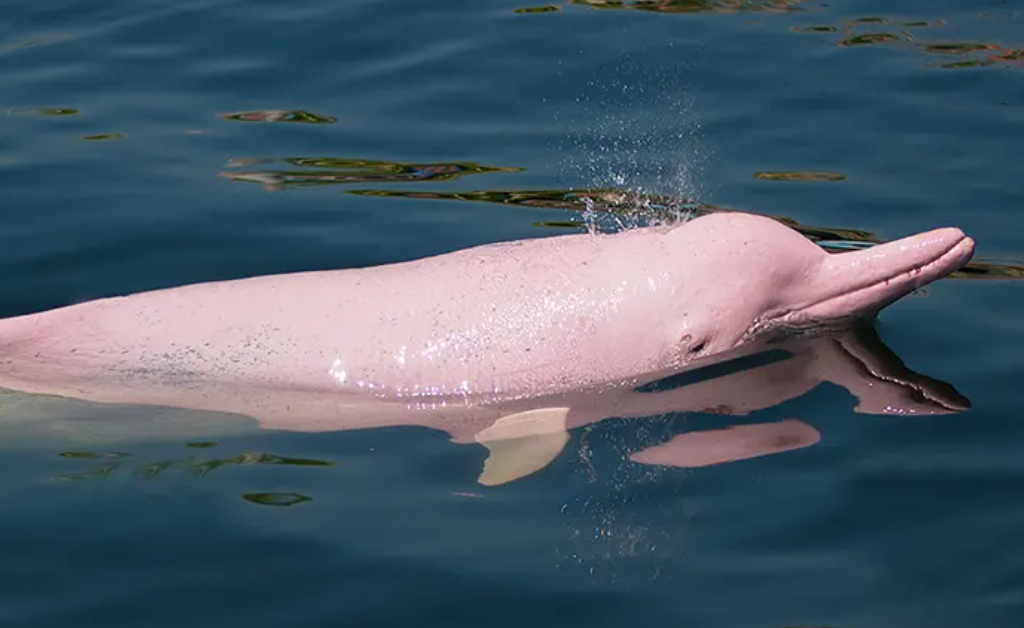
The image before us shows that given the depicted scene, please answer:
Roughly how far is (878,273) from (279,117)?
5.72 metres

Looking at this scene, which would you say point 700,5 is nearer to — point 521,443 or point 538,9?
point 538,9

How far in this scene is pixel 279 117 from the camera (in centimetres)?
1280

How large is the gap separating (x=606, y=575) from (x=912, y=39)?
25.9 feet

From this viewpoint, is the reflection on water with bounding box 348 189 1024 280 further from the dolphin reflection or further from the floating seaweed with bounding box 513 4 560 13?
the floating seaweed with bounding box 513 4 560 13

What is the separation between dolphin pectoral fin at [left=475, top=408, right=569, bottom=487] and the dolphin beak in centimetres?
159

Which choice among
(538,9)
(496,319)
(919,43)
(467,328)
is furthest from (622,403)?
(538,9)

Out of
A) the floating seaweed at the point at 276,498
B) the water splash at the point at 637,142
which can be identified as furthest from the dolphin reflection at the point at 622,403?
the water splash at the point at 637,142

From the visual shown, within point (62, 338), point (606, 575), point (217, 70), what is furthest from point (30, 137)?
point (606, 575)

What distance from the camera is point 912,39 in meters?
13.4

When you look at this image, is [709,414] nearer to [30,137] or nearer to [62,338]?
[62,338]

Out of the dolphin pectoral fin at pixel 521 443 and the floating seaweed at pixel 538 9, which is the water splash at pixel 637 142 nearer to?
the floating seaweed at pixel 538 9

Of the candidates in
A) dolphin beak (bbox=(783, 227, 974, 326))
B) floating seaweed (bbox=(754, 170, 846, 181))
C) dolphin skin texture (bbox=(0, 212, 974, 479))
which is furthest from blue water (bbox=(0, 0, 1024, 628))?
dolphin beak (bbox=(783, 227, 974, 326))

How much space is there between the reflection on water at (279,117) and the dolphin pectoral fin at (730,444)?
18.2 feet

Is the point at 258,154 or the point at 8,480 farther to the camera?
the point at 258,154
